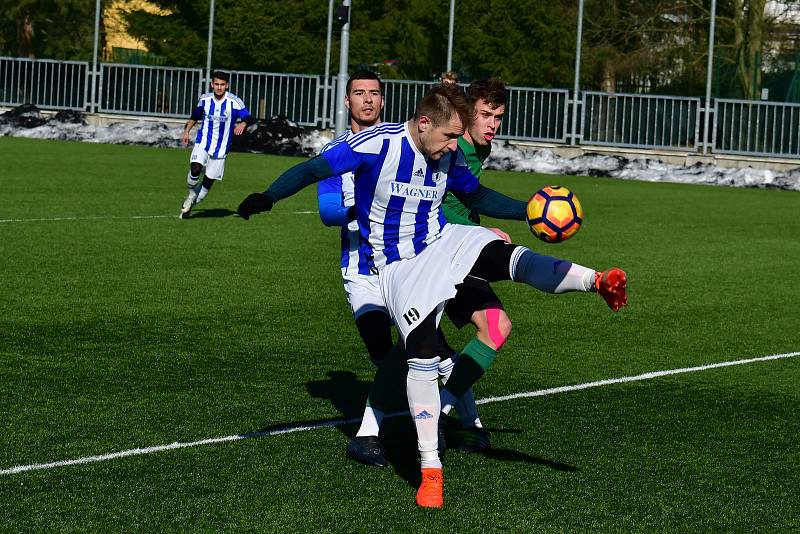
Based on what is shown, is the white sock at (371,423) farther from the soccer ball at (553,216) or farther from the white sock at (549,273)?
the soccer ball at (553,216)

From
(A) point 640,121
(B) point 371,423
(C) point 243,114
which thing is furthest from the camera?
(A) point 640,121

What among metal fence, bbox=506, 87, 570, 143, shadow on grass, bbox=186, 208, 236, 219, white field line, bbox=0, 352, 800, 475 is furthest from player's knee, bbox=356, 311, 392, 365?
metal fence, bbox=506, 87, 570, 143

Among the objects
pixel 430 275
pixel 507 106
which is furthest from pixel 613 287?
pixel 507 106

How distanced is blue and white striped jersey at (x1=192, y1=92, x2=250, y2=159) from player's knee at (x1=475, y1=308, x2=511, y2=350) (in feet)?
41.9

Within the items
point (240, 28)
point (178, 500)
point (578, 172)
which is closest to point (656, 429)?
point (178, 500)

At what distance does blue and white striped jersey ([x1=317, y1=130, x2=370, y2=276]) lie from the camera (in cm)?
636

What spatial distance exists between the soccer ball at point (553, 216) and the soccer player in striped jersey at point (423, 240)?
0.25 m

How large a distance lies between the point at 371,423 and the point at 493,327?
752 millimetres

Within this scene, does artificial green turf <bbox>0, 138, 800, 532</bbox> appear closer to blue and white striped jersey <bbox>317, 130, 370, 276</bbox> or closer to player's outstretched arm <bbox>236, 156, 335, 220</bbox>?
blue and white striped jersey <bbox>317, 130, 370, 276</bbox>

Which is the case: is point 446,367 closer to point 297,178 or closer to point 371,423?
point 371,423

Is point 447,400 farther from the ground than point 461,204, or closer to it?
closer to it

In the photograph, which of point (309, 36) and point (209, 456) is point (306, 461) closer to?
point (209, 456)

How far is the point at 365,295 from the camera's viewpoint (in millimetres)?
6332

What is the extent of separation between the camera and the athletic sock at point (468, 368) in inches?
249
